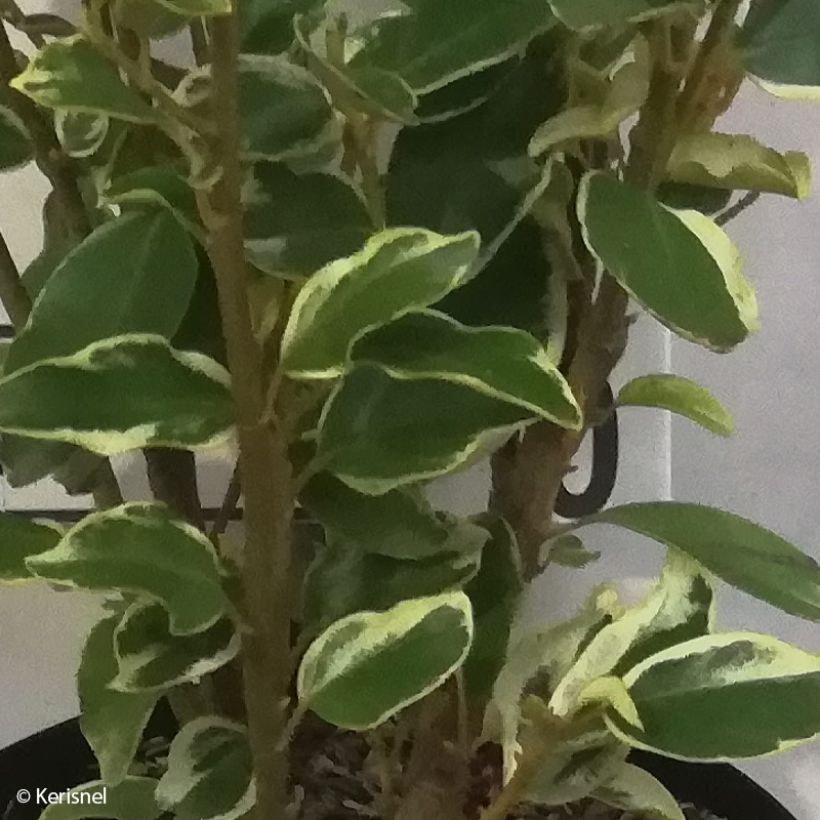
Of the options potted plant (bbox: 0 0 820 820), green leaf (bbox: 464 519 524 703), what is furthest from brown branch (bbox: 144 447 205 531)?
green leaf (bbox: 464 519 524 703)

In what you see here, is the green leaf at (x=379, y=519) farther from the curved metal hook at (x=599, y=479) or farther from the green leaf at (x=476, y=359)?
the curved metal hook at (x=599, y=479)

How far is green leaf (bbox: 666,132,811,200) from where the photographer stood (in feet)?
1.34

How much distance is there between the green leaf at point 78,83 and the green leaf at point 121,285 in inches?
2.3

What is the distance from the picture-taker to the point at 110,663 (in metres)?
0.47

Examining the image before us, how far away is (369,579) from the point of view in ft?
1.52

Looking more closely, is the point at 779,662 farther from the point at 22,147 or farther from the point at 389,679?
the point at 22,147

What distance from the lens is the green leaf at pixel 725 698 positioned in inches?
14.8

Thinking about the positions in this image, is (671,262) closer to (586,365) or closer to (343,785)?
(586,365)

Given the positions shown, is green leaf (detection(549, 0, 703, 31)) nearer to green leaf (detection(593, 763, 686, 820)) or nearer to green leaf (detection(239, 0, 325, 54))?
green leaf (detection(239, 0, 325, 54))

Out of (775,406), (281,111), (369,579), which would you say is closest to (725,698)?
(369,579)

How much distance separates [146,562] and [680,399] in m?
0.23

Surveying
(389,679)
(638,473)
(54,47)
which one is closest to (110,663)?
(389,679)

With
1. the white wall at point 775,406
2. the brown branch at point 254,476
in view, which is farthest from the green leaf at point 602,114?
the white wall at point 775,406

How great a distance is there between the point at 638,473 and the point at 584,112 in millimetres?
366
